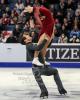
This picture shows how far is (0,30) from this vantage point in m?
13.9

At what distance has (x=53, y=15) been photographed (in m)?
14.1

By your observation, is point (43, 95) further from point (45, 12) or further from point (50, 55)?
point (50, 55)

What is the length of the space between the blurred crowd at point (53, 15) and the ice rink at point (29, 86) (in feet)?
7.26

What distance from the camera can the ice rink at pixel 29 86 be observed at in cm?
720

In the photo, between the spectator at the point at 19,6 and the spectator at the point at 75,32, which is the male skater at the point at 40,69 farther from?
the spectator at the point at 19,6

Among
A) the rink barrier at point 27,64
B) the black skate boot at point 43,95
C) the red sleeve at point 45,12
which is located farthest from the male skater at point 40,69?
the rink barrier at point 27,64

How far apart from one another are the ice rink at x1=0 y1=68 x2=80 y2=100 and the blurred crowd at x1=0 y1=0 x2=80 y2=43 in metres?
2.21

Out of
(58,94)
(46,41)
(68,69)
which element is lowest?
(68,69)

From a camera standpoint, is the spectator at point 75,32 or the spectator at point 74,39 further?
the spectator at point 75,32

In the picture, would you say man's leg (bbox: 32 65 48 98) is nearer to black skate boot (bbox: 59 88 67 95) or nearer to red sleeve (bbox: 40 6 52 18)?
black skate boot (bbox: 59 88 67 95)

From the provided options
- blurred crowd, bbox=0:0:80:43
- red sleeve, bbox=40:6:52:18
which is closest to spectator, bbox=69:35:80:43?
blurred crowd, bbox=0:0:80:43

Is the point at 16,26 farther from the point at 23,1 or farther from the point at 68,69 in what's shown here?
the point at 68,69

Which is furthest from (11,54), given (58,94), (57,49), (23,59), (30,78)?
(58,94)

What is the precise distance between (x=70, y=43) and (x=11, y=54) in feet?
5.68
